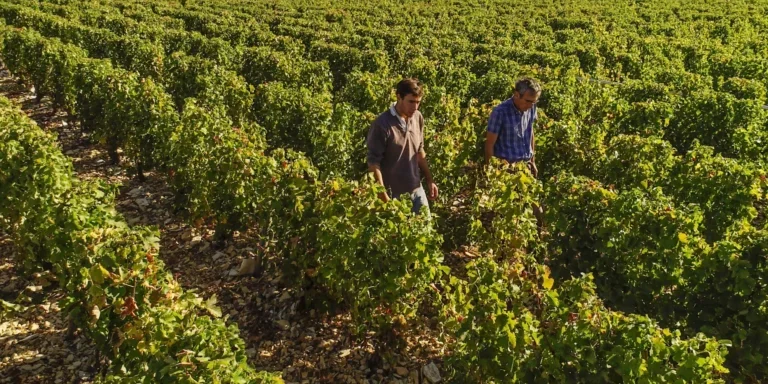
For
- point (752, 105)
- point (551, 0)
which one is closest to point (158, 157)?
point (752, 105)

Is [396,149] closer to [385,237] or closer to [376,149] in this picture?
[376,149]

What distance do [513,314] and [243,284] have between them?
4.02 metres

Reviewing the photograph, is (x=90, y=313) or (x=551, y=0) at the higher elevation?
(x=551, y=0)

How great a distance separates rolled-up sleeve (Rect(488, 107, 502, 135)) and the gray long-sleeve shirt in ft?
3.02

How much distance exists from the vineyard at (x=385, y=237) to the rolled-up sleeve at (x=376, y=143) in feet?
1.11

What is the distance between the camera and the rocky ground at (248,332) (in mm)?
5551

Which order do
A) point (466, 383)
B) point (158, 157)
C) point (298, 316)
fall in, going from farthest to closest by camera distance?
1. point (158, 157)
2. point (298, 316)
3. point (466, 383)

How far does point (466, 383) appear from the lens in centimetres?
436

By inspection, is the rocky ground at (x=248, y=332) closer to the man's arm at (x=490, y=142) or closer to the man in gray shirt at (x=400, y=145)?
the man in gray shirt at (x=400, y=145)

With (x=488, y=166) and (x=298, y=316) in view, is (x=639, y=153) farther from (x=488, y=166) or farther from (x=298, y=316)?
(x=298, y=316)

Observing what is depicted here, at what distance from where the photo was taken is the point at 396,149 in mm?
5766

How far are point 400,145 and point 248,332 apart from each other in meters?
2.79

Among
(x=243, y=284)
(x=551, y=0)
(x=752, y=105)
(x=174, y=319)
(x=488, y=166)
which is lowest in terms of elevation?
(x=243, y=284)

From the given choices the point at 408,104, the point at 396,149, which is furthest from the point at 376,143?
the point at 408,104
